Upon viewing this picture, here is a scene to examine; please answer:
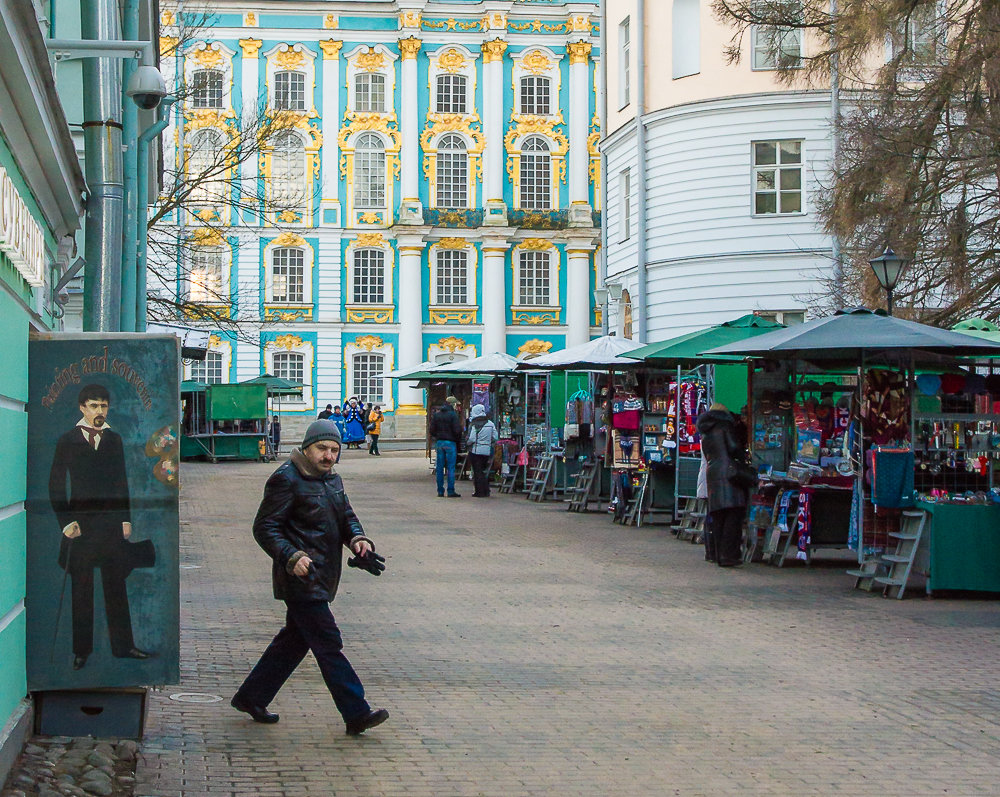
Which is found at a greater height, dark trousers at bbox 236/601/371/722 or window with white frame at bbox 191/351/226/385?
window with white frame at bbox 191/351/226/385

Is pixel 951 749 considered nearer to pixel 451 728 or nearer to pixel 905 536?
pixel 451 728

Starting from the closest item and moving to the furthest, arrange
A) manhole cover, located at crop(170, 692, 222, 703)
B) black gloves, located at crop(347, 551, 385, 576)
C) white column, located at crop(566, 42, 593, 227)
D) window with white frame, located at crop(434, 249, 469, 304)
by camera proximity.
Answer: black gloves, located at crop(347, 551, 385, 576) → manhole cover, located at crop(170, 692, 222, 703) → white column, located at crop(566, 42, 593, 227) → window with white frame, located at crop(434, 249, 469, 304)

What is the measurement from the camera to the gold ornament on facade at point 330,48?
58.8 metres

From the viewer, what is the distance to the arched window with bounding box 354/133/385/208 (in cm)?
5938

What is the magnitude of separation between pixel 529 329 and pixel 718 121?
27.8 metres

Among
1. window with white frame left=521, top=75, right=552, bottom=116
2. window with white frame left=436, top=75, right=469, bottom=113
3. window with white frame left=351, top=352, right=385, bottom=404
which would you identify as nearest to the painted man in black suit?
window with white frame left=351, top=352, right=385, bottom=404

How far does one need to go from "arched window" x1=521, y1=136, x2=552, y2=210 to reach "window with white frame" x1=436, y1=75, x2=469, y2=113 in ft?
10.2

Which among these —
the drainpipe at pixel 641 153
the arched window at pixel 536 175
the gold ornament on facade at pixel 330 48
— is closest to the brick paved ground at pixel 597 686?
the drainpipe at pixel 641 153

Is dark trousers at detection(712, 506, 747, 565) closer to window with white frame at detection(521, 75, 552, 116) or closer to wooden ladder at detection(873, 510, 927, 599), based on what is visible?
wooden ladder at detection(873, 510, 927, 599)

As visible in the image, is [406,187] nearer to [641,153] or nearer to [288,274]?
[288,274]

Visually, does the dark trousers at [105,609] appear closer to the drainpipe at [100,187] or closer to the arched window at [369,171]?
the drainpipe at [100,187]

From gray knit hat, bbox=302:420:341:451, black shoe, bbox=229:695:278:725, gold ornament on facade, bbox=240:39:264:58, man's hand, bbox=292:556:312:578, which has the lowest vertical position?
black shoe, bbox=229:695:278:725

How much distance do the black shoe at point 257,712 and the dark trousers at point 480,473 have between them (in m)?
19.1

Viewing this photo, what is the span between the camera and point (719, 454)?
16375 millimetres
